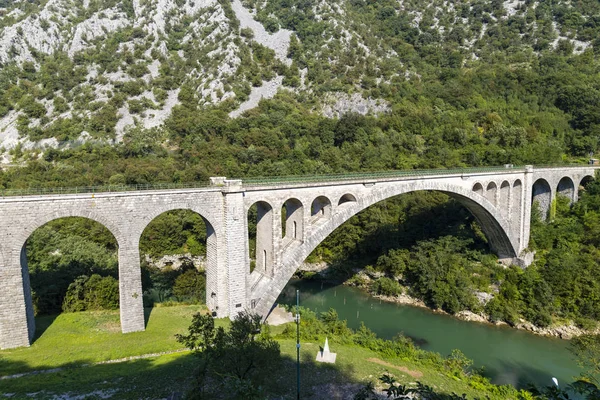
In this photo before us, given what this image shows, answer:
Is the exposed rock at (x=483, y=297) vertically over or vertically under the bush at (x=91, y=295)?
under

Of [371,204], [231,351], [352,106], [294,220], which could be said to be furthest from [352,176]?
[352,106]

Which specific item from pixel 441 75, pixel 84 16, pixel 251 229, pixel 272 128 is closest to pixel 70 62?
pixel 84 16

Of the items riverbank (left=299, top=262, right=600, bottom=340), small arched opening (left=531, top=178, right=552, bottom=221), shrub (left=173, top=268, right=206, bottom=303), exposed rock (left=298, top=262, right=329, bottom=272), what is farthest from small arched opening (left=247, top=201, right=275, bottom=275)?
small arched opening (left=531, top=178, right=552, bottom=221)

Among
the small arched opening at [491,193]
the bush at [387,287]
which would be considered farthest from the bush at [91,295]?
the small arched opening at [491,193]

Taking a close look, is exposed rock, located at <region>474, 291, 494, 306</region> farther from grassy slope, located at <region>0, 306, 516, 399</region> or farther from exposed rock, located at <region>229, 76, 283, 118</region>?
exposed rock, located at <region>229, 76, 283, 118</region>

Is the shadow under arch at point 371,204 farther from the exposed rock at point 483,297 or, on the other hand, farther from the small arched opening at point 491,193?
the exposed rock at point 483,297

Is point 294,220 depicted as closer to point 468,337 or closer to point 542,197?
point 468,337
